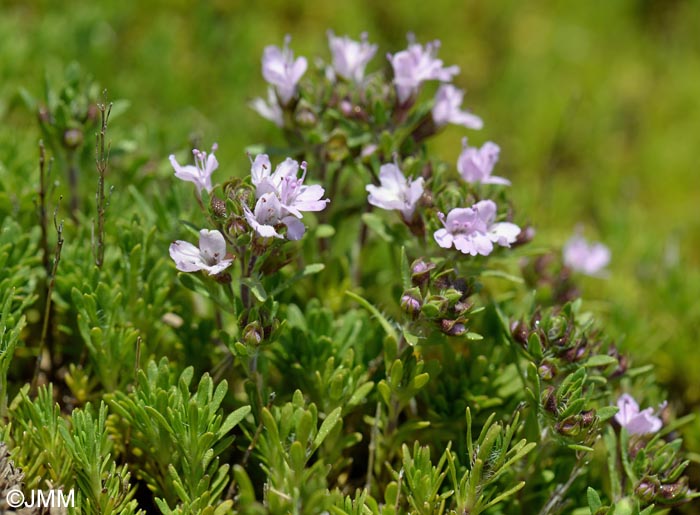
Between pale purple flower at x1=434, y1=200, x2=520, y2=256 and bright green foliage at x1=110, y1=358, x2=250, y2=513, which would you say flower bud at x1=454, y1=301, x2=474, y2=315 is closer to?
pale purple flower at x1=434, y1=200, x2=520, y2=256

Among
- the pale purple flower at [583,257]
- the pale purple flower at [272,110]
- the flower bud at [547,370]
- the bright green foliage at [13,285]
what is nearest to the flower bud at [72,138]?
the bright green foliage at [13,285]

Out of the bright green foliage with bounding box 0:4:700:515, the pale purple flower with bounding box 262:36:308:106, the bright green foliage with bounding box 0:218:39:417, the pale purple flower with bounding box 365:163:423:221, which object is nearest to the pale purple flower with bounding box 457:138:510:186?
the bright green foliage with bounding box 0:4:700:515

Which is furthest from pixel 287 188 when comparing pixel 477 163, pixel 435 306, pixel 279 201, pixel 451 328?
pixel 477 163

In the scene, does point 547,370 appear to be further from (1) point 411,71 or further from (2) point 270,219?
(1) point 411,71

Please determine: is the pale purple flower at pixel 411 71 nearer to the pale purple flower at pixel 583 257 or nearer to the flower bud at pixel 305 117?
the flower bud at pixel 305 117

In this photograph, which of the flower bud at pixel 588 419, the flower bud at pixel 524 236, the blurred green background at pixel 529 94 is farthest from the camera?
the blurred green background at pixel 529 94

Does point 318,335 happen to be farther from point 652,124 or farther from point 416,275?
point 652,124

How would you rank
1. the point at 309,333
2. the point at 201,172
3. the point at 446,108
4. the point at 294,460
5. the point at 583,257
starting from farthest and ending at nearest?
the point at 583,257
the point at 446,108
the point at 309,333
the point at 201,172
the point at 294,460
